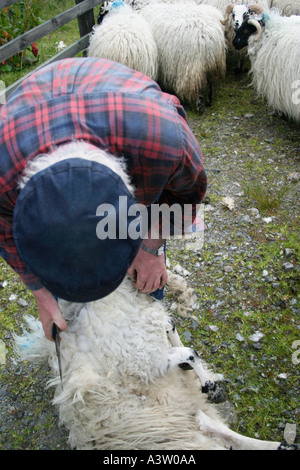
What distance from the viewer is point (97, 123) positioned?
3.20 feet

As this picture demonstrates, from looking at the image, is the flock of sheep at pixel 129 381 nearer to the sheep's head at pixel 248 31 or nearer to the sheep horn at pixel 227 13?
the sheep's head at pixel 248 31

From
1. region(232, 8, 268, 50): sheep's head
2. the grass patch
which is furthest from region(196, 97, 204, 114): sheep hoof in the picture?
the grass patch

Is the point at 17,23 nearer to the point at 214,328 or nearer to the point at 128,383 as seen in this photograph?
the point at 214,328

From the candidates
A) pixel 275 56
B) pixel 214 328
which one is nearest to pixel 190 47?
pixel 275 56

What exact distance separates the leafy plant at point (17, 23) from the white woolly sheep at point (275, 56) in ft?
8.37

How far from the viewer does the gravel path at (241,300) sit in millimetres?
1808

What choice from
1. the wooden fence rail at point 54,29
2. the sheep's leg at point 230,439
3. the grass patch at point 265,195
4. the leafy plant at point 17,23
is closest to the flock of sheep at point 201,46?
the wooden fence rail at point 54,29

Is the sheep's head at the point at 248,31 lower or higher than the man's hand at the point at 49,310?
higher

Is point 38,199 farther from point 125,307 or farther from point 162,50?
point 162,50

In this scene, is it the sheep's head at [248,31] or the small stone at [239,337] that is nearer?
the small stone at [239,337]
